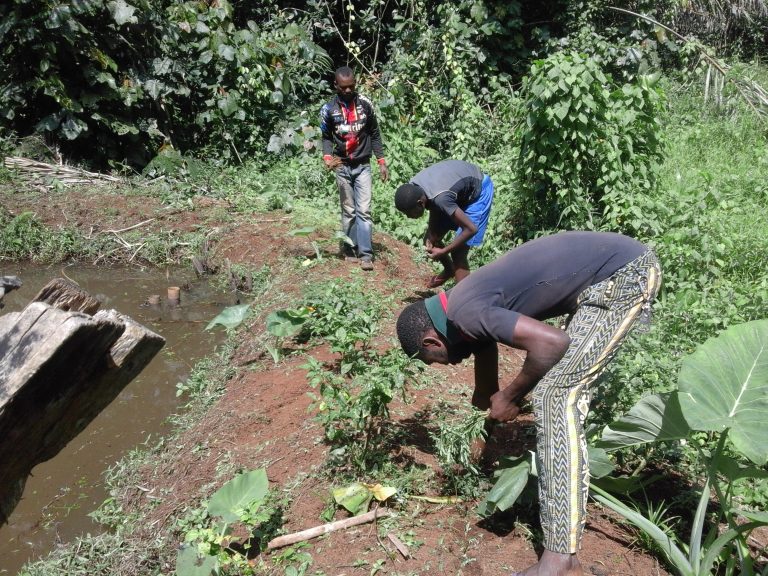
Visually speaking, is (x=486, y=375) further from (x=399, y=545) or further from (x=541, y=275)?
(x=399, y=545)

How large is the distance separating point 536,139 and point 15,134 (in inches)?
273

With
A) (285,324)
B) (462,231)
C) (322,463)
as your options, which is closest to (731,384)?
(322,463)

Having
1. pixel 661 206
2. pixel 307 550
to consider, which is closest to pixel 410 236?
pixel 661 206

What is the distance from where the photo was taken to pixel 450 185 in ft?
18.5

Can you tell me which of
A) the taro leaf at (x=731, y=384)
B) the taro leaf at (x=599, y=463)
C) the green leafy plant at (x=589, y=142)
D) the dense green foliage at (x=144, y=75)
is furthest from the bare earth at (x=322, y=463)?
the dense green foliage at (x=144, y=75)

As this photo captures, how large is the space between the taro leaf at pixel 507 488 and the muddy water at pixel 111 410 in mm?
2329

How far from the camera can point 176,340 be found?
21.8ft

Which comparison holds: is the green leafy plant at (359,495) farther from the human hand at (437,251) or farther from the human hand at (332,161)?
the human hand at (332,161)

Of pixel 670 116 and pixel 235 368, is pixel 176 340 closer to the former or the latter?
pixel 235 368

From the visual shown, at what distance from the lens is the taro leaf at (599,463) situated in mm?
3182

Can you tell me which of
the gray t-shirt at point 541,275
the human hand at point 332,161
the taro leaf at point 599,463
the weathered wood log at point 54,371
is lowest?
the taro leaf at point 599,463

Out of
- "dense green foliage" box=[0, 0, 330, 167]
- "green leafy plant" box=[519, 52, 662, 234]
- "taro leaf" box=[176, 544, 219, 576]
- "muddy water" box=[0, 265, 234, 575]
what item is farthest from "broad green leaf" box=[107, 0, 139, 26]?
"taro leaf" box=[176, 544, 219, 576]

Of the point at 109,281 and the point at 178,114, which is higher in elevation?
the point at 178,114

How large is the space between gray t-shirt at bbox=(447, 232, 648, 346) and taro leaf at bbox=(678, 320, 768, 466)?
483 millimetres
